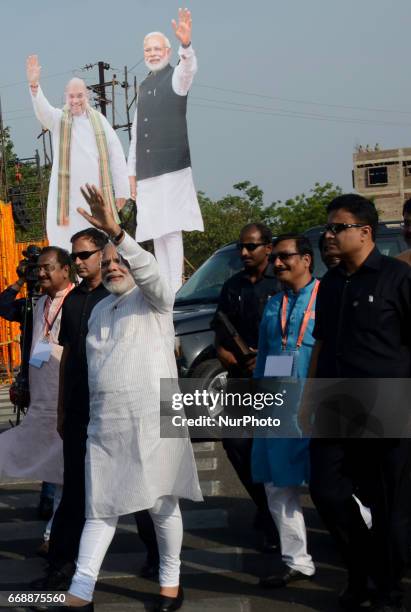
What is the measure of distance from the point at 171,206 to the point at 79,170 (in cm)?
175

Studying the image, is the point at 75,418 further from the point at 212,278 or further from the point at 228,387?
the point at 212,278

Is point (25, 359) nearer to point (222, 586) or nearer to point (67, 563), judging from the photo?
point (67, 563)

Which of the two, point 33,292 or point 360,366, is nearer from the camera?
point 360,366

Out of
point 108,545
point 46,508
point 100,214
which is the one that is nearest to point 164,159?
point 46,508

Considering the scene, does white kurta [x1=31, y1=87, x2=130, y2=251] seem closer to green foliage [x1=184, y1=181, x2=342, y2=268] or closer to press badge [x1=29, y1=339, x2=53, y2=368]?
press badge [x1=29, y1=339, x2=53, y2=368]

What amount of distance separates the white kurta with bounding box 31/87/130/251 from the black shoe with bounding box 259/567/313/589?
8767 millimetres

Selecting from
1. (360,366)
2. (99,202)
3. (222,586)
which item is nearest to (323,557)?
(222,586)

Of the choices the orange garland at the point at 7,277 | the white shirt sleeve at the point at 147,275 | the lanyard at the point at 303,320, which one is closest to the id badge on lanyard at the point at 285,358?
the lanyard at the point at 303,320

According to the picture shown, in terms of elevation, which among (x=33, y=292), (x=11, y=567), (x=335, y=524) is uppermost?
(x=33, y=292)

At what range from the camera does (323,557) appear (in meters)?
6.18

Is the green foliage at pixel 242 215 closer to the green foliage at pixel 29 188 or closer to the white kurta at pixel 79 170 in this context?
the green foliage at pixel 29 188

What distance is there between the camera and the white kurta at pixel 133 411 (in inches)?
200

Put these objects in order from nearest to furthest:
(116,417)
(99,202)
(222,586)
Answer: (99,202) < (116,417) < (222,586)

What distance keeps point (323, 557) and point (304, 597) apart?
2.73 ft
